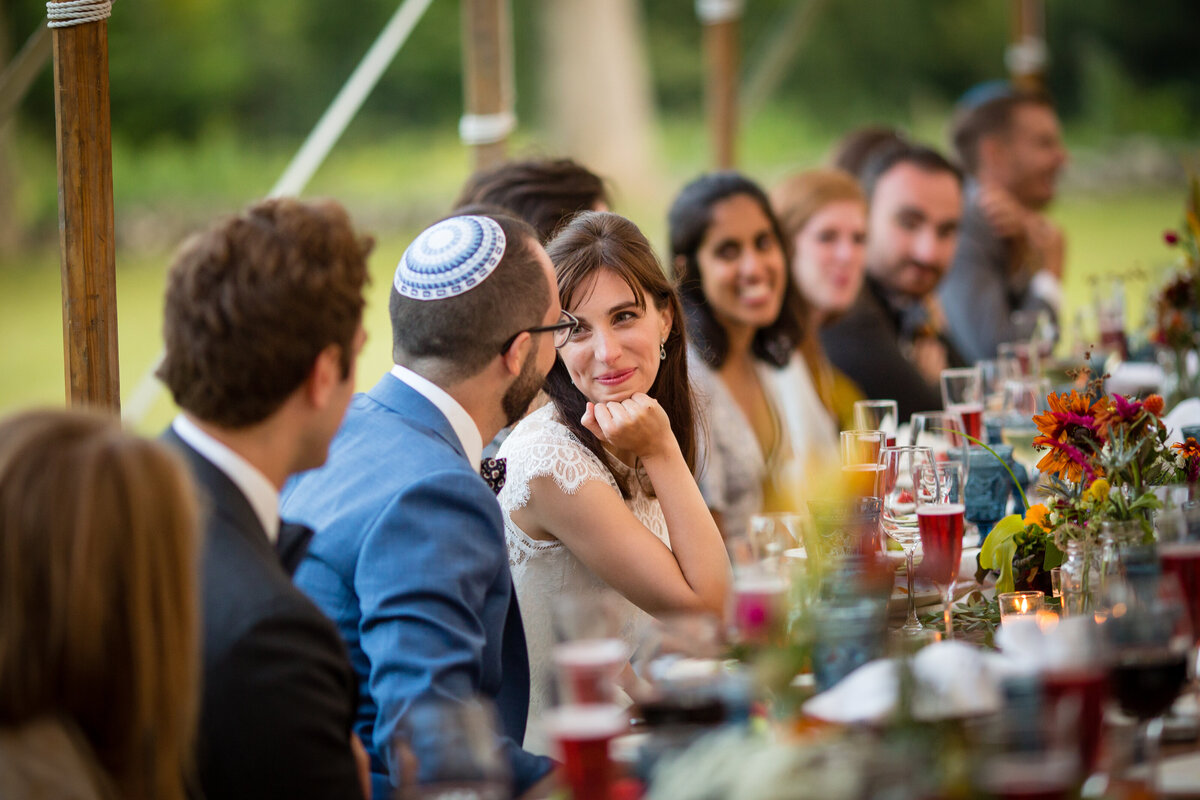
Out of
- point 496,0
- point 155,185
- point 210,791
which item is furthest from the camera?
point 155,185

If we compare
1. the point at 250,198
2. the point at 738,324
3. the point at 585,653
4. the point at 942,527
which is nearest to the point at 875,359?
the point at 738,324

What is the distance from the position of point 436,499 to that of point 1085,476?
99 cm

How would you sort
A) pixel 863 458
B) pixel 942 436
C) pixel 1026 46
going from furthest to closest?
pixel 1026 46 → pixel 942 436 → pixel 863 458

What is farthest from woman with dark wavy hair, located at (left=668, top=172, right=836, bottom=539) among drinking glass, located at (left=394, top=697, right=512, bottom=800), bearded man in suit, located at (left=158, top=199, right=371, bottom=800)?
drinking glass, located at (left=394, top=697, right=512, bottom=800)

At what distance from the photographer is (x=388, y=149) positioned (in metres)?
15.4

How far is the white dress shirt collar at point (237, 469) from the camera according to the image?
1446 mm

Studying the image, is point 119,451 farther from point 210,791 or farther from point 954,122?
point 954,122

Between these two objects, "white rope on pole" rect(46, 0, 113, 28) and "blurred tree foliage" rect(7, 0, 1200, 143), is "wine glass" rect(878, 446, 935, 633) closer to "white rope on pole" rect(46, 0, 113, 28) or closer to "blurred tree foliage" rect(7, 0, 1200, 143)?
"white rope on pole" rect(46, 0, 113, 28)

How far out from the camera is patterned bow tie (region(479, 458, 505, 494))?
7.28 ft

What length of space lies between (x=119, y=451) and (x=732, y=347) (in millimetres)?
2625

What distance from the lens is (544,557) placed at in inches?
89.0

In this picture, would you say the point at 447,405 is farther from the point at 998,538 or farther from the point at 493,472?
the point at 998,538

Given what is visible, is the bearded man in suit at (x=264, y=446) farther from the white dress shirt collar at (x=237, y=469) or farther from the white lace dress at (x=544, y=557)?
the white lace dress at (x=544, y=557)

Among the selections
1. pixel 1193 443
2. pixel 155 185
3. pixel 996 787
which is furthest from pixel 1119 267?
pixel 996 787
